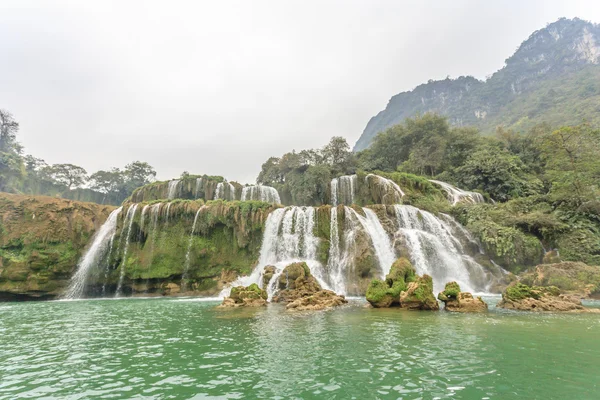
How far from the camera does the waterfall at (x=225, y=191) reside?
3912cm

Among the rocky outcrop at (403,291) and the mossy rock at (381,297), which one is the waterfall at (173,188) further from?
the mossy rock at (381,297)

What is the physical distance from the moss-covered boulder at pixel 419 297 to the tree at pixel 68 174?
2768 inches

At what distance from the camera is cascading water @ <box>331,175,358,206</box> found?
34.9m

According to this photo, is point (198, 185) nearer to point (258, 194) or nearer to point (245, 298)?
point (258, 194)

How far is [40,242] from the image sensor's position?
23109 millimetres

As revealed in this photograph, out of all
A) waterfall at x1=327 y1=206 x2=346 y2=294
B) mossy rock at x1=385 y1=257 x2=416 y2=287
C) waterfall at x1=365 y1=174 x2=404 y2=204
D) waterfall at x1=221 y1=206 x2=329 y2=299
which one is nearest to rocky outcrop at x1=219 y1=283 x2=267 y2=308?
waterfall at x1=221 y1=206 x2=329 y2=299

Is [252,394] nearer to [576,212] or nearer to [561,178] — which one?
[576,212]

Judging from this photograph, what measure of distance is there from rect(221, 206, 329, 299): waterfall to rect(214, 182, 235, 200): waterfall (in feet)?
51.3

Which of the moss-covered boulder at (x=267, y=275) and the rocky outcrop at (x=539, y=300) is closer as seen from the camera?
the rocky outcrop at (x=539, y=300)

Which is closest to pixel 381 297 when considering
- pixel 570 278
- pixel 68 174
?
pixel 570 278

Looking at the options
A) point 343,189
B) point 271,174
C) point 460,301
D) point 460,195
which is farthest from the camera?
point 271,174

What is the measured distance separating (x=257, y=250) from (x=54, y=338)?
51.8 feet

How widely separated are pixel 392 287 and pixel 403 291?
0.66 metres

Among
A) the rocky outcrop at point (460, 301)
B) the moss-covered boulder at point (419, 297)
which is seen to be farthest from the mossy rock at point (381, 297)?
the rocky outcrop at point (460, 301)
